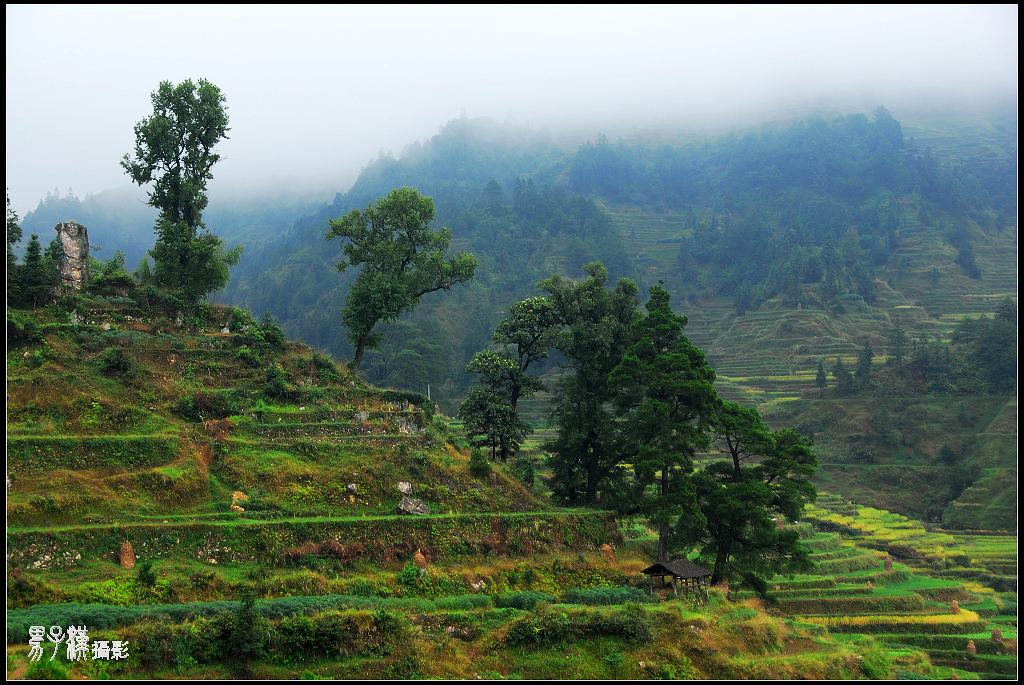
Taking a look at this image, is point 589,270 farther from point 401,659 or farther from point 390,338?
point 390,338

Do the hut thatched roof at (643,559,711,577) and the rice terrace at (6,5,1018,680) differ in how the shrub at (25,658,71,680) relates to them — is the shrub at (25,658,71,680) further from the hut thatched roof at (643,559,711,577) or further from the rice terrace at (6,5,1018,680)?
the hut thatched roof at (643,559,711,577)

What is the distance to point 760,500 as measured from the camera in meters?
30.0

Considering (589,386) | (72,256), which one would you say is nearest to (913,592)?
(589,386)

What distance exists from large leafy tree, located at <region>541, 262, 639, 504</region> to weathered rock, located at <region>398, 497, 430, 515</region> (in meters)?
8.46

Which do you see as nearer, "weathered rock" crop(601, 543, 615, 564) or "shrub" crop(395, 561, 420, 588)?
"shrub" crop(395, 561, 420, 588)

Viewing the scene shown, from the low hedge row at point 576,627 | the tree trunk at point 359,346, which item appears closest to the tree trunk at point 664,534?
the low hedge row at point 576,627

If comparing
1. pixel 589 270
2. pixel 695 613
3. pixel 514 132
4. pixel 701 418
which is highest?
pixel 514 132

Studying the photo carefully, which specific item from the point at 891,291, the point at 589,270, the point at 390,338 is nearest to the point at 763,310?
the point at 891,291

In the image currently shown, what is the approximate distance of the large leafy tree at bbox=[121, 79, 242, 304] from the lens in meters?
34.8

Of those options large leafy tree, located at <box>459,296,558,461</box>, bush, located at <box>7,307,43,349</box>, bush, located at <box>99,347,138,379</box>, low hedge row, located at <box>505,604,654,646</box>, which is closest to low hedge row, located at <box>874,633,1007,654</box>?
large leafy tree, located at <box>459,296,558,461</box>

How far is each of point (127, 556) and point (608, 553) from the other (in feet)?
55.2

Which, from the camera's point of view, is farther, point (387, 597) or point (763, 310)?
point (763, 310)

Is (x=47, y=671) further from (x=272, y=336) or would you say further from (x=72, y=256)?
(x=72, y=256)

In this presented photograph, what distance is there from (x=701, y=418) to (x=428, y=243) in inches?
592
